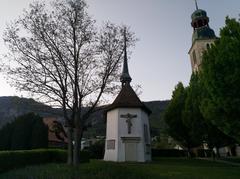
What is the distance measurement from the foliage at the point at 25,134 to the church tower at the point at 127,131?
8.34m

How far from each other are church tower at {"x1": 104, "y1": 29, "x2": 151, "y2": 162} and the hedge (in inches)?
245

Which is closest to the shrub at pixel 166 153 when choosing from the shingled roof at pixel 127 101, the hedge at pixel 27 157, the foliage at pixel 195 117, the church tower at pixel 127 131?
the church tower at pixel 127 131

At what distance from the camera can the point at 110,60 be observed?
67.1 feet

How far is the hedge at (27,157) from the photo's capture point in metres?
16.6

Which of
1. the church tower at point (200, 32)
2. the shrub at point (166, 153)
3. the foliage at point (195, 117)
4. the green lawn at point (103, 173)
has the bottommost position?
the green lawn at point (103, 173)

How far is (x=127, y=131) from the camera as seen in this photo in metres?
31.8

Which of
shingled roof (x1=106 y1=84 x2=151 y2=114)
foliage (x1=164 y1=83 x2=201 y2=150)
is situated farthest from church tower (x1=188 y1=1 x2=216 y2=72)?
shingled roof (x1=106 y1=84 x2=151 y2=114)

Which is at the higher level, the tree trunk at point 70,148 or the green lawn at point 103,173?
the tree trunk at point 70,148

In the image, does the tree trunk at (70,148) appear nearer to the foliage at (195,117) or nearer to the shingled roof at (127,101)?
the shingled roof at (127,101)

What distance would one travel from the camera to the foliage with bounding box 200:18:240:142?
52.7ft

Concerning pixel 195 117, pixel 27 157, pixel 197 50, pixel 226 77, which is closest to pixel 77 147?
pixel 27 157

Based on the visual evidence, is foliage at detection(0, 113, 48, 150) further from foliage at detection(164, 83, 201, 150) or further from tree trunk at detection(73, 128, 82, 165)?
foliage at detection(164, 83, 201, 150)

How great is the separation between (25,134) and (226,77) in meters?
22.6

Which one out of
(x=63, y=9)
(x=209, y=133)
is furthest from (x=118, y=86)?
(x=209, y=133)
